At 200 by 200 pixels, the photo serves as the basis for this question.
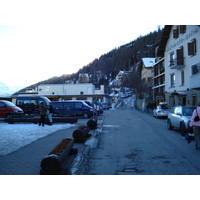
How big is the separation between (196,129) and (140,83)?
128ft

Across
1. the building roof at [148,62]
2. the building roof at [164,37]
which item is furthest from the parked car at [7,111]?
the building roof at [148,62]

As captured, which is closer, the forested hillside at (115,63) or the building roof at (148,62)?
the building roof at (148,62)

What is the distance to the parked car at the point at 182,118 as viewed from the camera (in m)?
11.0

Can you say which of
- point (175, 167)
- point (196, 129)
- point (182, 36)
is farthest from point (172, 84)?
point (175, 167)

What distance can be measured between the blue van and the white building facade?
35.9 ft

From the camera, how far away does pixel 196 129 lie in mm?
7992

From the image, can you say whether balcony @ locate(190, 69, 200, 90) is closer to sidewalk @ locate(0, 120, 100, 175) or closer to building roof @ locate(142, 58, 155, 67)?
sidewalk @ locate(0, 120, 100, 175)

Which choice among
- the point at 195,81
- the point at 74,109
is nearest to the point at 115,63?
the point at 195,81

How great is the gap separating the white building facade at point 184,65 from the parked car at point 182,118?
32.6 feet

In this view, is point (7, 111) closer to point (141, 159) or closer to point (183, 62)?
point (141, 159)

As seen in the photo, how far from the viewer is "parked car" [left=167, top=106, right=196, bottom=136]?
1098 cm

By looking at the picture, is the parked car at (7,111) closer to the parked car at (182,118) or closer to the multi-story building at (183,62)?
the parked car at (182,118)

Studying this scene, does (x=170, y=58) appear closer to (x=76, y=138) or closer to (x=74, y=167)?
(x=76, y=138)

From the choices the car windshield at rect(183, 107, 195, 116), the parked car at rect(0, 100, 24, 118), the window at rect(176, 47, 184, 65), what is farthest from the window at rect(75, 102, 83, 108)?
the window at rect(176, 47, 184, 65)
